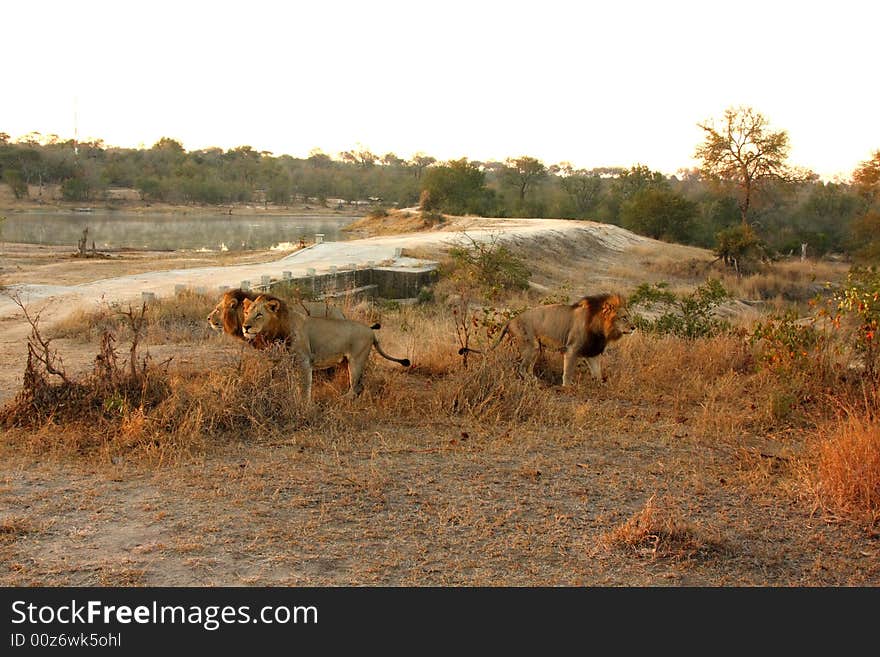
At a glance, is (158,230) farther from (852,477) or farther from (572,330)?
(852,477)

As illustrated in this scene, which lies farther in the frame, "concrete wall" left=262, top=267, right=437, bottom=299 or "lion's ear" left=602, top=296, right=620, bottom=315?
"concrete wall" left=262, top=267, right=437, bottom=299

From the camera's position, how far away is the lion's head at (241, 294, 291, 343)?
304 inches

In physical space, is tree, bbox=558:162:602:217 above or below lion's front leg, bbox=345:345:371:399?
above

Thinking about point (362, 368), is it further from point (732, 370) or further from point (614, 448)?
point (732, 370)

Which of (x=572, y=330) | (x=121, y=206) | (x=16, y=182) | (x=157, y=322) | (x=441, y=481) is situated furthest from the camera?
(x=121, y=206)

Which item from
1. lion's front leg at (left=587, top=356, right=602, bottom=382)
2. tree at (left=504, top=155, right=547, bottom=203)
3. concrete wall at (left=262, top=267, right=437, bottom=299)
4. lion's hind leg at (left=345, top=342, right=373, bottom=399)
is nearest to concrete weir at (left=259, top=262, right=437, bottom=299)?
concrete wall at (left=262, top=267, right=437, bottom=299)

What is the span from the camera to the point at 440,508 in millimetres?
5789

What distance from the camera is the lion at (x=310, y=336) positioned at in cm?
781

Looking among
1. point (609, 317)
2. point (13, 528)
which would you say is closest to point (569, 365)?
point (609, 317)

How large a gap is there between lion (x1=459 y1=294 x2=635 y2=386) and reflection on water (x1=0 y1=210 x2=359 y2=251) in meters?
29.3

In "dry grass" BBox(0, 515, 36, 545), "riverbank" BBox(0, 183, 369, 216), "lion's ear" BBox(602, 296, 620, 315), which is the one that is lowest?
"dry grass" BBox(0, 515, 36, 545)

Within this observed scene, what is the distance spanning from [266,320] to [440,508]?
2.80m

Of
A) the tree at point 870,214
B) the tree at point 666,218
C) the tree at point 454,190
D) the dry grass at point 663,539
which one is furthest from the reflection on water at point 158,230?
the dry grass at point 663,539

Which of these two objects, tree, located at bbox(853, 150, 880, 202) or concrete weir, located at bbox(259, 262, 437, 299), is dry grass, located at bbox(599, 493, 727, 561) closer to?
concrete weir, located at bbox(259, 262, 437, 299)
